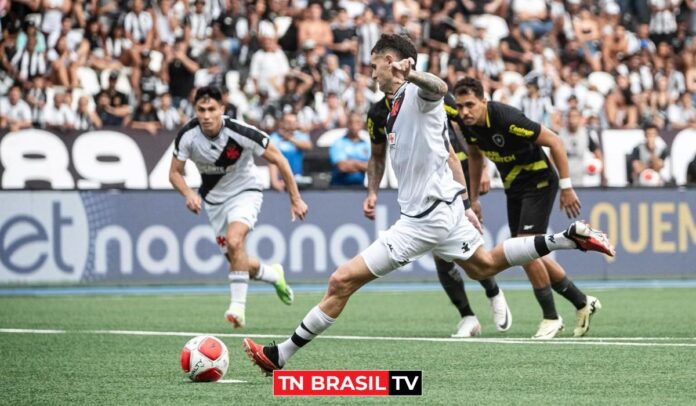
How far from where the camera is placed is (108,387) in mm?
8547

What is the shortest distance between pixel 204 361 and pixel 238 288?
4615mm

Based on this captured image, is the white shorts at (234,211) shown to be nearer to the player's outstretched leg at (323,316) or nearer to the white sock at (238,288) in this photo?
the white sock at (238,288)

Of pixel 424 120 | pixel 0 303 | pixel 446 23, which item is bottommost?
pixel 0 303

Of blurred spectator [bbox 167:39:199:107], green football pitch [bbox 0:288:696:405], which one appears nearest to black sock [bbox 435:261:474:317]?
green football pitch [bbox 0:288:696:405]

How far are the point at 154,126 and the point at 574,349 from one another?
12363mm

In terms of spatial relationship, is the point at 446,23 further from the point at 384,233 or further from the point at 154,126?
the point at 384,233

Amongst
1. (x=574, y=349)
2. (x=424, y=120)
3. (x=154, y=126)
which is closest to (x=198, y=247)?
(x=154, y=126)

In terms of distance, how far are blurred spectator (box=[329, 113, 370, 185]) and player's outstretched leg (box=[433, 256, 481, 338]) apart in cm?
800

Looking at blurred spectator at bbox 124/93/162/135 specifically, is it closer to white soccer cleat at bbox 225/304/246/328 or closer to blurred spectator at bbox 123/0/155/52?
blurred spectator at bbox 123/0/155/52

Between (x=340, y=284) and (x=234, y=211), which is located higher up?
(x=234, y=211)

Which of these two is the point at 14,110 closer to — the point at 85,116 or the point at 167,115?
the point at 85,116

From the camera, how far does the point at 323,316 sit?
29.1ft

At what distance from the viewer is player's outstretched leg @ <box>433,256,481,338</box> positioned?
479 inches

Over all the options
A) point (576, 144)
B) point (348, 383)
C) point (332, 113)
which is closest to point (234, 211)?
point (348, 383)
